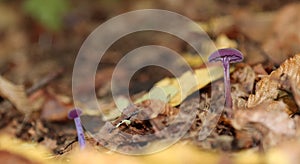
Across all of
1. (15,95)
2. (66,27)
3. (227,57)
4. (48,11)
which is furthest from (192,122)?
(66,27)


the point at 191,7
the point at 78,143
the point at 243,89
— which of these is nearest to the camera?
the point at 78,143

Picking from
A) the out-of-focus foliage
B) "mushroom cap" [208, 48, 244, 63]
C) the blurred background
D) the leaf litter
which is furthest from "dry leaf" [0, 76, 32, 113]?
the out-of-focus foliage

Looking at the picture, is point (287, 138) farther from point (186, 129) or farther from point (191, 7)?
point (191, 7)

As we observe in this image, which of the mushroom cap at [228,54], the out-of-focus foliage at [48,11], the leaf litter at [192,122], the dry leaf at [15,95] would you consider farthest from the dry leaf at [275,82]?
the out-of-focus foliage at [48,11]

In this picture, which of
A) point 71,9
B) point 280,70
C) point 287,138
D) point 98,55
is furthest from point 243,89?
point 71,9

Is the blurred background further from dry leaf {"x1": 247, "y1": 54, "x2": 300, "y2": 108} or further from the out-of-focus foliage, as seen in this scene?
dry leaf {"x1": 247, "y1": 54, "x2": 300, "y2": 108}
